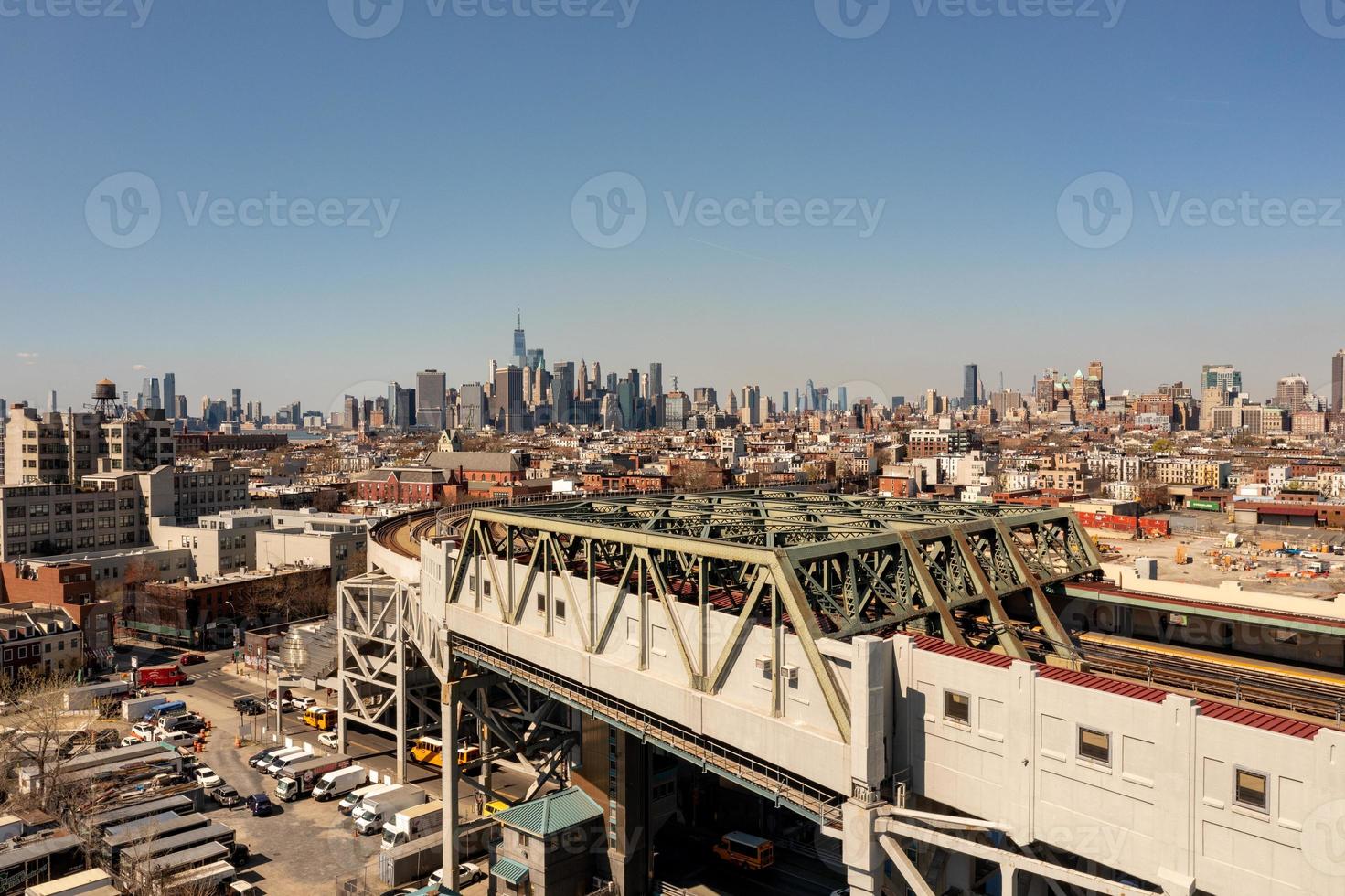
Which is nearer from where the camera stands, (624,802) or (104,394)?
(624,802)

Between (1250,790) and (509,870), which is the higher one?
(1250,790)

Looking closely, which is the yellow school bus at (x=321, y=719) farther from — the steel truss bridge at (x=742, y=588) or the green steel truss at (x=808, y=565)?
the green steel truss at (x=808, y=565)

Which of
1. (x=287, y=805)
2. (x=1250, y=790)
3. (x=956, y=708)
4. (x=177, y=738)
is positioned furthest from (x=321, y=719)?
(x=1250, y=790)

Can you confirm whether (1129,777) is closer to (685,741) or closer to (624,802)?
(685,741)

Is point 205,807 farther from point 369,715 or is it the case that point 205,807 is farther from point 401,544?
point 401,544

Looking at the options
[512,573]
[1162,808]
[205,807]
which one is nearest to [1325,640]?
[1162,808]

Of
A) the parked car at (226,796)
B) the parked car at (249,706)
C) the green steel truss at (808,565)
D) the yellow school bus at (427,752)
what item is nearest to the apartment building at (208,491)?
the parked car at (249,706)

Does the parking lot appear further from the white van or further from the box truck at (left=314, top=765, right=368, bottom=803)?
the white van

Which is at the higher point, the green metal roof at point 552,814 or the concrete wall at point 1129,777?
the concrete wall at point 1129,777
